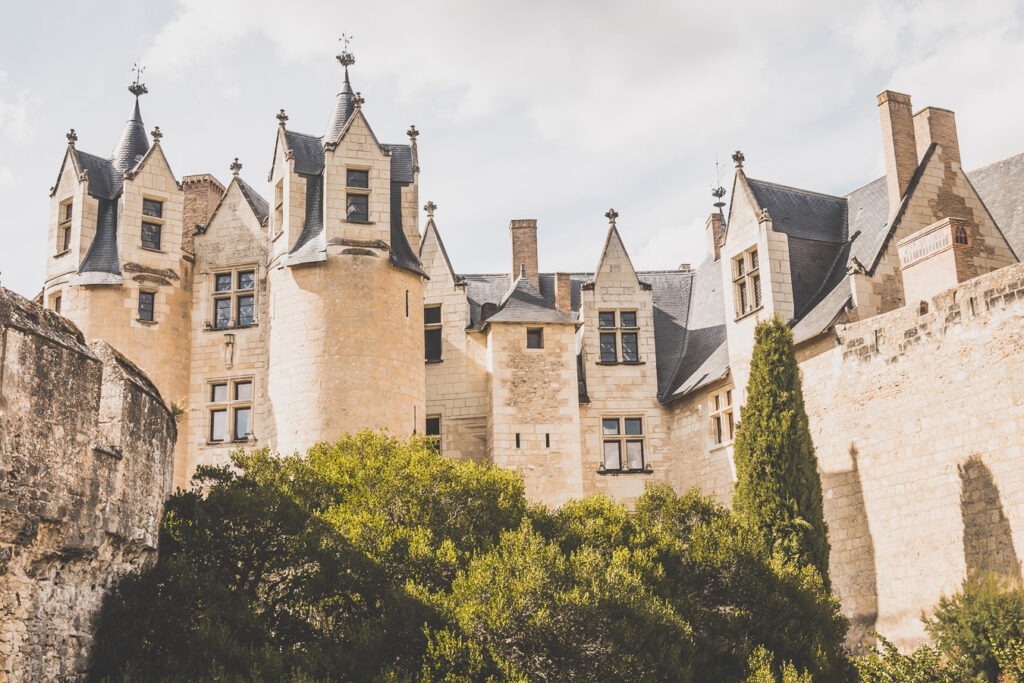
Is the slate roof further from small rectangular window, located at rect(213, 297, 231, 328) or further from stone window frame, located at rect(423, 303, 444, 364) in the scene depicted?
small rectangular window, located at rect(213, 297, 231, 328)

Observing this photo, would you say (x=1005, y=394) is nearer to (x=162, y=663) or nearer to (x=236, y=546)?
(x=236, y=546)

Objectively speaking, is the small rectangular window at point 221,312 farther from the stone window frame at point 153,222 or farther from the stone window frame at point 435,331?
the stone window frame at point 435,331

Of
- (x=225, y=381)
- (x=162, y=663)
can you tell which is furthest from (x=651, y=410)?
(x=162, y=663)

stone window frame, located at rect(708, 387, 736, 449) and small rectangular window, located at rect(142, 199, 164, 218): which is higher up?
small rectangular window, located at rect(142, 199, 164, 218)

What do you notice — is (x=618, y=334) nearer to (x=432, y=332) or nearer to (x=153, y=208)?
(x=432, y=332)

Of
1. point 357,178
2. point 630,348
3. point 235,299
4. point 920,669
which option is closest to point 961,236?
point 920,669

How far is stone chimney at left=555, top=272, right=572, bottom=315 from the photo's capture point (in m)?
24.8

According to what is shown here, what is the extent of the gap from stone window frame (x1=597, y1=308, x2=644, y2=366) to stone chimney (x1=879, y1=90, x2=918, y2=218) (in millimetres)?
6083

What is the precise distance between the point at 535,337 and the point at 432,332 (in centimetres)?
247

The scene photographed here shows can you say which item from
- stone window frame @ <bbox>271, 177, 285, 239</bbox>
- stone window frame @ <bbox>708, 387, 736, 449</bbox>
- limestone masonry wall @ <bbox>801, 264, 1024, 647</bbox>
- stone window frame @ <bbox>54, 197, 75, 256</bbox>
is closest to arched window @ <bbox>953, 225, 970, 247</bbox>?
limestone masonry wall @ <bbox>801, 264, 1024, 647</bbox>

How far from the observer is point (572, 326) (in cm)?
2389

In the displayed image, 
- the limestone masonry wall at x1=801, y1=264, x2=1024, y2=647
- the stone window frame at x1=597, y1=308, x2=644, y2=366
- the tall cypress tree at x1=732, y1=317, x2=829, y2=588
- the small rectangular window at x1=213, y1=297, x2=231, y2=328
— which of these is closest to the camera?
the limestone masonry wall at x1=801, y1=264, x2=1024, y2=647

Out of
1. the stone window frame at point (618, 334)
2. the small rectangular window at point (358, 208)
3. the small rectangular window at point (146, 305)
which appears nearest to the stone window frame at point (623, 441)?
the stone window frame at point (618, 334)

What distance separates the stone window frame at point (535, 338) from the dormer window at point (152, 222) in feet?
26.6
